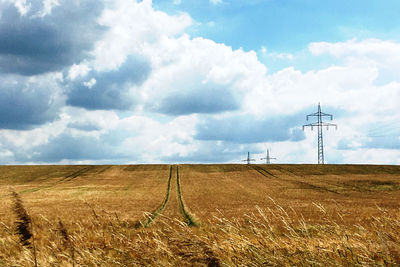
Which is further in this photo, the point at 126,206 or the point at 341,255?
the point at 126,206

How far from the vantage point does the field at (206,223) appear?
15.6 feet

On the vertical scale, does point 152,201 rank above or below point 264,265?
below

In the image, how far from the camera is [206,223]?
793 inches

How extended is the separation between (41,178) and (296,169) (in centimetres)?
5096

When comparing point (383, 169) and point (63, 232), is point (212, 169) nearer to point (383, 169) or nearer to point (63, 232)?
point (383, 169)

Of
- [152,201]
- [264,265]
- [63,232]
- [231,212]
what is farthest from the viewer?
[152,201]

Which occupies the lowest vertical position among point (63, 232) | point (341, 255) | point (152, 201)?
point (152, 201)

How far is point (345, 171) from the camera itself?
246ft

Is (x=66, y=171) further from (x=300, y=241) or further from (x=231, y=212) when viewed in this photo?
(x=300, y=241)

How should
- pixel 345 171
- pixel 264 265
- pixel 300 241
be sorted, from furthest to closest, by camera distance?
pixel 345 171 < pixel 300 241 < pixel 264 265

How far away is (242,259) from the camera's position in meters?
4.77

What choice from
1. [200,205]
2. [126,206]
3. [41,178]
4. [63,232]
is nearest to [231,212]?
[200,205]

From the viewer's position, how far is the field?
4.74 meters

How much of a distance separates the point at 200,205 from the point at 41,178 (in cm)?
4880
